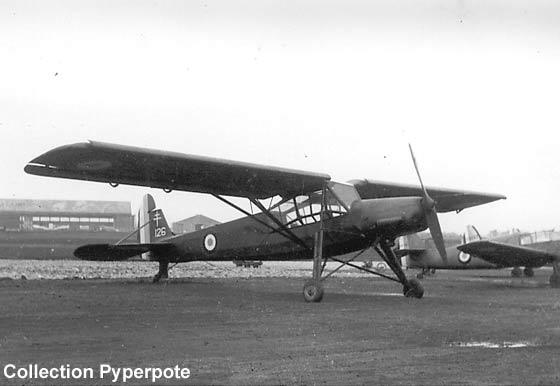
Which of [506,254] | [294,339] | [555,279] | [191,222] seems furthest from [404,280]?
[191,222]

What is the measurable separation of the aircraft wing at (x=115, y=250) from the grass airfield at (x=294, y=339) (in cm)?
470

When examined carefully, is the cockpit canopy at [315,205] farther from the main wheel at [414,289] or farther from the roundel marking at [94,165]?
the roundel marking at [94,165]

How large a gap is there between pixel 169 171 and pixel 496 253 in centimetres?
1139

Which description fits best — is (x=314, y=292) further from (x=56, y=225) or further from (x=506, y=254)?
(x=56, y=225)

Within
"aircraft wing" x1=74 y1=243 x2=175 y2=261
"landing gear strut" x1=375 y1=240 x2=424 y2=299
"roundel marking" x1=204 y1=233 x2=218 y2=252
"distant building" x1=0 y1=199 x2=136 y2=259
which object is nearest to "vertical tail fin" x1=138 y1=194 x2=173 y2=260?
"aircraft wing" x1=74 y1=243 x2=175 y2=261

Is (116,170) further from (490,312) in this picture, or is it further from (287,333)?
(490,312)

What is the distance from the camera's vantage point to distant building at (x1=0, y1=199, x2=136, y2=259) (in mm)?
51875

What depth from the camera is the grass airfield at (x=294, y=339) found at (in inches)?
192

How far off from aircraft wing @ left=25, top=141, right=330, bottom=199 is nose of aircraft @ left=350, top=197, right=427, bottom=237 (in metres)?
1.06

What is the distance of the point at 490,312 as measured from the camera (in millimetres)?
9594

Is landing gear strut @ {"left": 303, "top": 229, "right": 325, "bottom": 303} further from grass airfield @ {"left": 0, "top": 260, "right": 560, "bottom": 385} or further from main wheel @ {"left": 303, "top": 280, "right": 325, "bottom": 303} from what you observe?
grass airfield @ {"left": 0, "top": 260, "right": 560, "bottom": 385}

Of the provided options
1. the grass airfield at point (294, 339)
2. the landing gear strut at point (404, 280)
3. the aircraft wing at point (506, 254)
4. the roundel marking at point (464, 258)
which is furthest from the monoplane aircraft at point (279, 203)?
the roundel marking at point (464, 258)

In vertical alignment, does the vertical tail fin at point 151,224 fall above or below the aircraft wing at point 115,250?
above

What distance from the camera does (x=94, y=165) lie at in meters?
10.3
